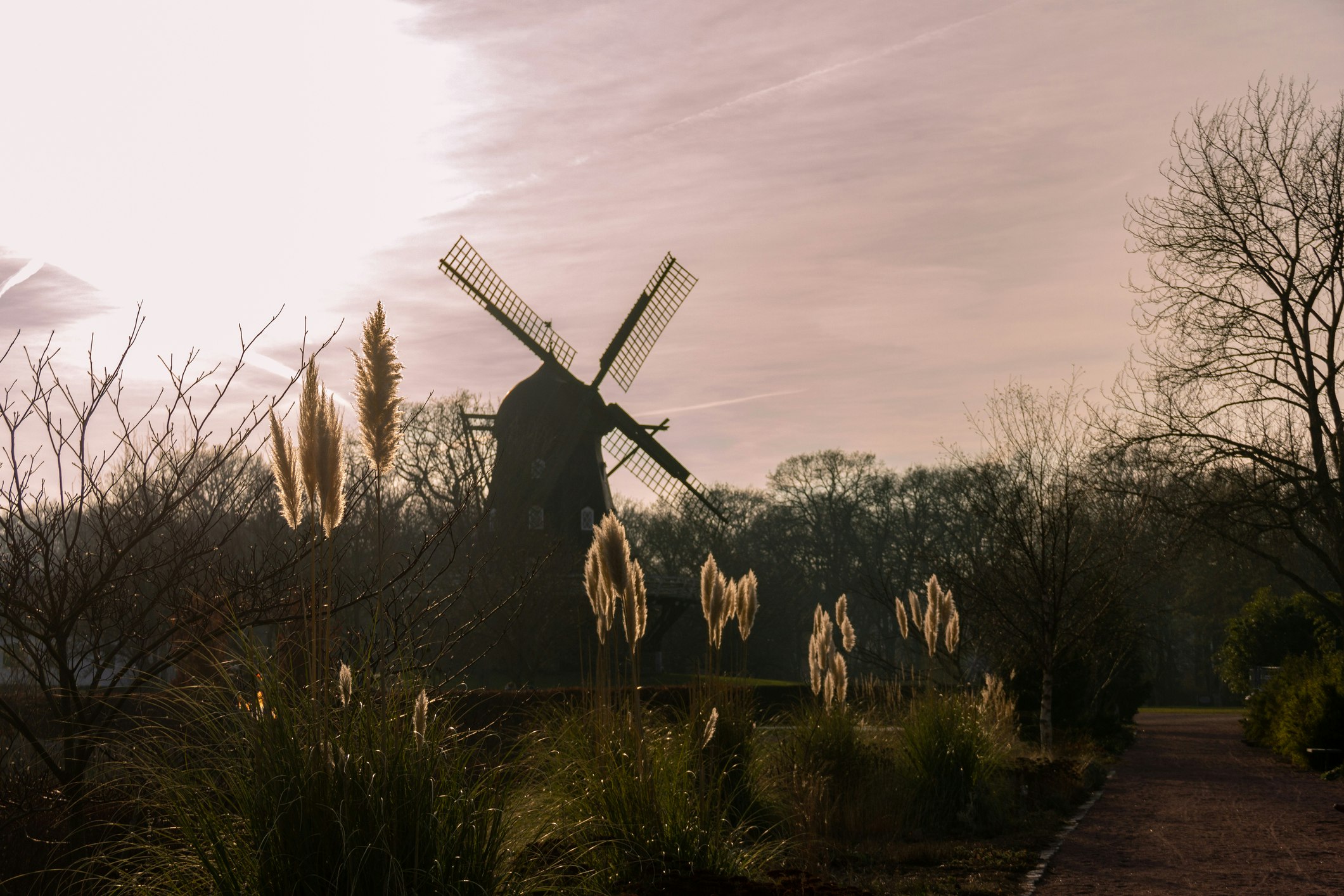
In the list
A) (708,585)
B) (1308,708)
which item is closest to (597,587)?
(708,585)

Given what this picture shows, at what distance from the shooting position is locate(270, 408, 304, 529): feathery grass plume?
422cm

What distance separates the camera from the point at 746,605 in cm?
905

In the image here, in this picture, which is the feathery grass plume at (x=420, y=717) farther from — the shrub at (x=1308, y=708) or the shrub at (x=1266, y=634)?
the shrub at (x=1266, y=634)

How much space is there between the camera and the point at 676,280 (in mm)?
32969

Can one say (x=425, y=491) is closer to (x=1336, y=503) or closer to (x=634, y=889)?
(x=1336, y=503)

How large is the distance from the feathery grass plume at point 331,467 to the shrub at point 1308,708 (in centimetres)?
1581

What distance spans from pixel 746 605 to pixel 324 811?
5.57 m

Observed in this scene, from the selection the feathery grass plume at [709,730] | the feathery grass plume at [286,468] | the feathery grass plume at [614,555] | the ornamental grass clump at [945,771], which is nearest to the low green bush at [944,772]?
the ornamental grass clump at [945,771]

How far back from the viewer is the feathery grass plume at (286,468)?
166 inches

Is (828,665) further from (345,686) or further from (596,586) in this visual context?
(345,686)

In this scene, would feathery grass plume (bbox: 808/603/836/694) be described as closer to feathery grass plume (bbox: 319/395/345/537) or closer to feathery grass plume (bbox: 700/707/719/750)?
feathery grass plume (bbox: 700/707/719/750)

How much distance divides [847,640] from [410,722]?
6630 mm

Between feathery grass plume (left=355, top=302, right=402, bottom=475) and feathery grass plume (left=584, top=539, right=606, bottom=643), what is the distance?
2225mm

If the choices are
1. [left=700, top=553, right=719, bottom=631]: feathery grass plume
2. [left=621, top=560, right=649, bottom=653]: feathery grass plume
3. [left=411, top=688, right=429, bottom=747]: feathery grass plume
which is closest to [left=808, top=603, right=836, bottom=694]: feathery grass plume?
[left=700, top=553, right=719, bottom=631]: feathery grass plume
